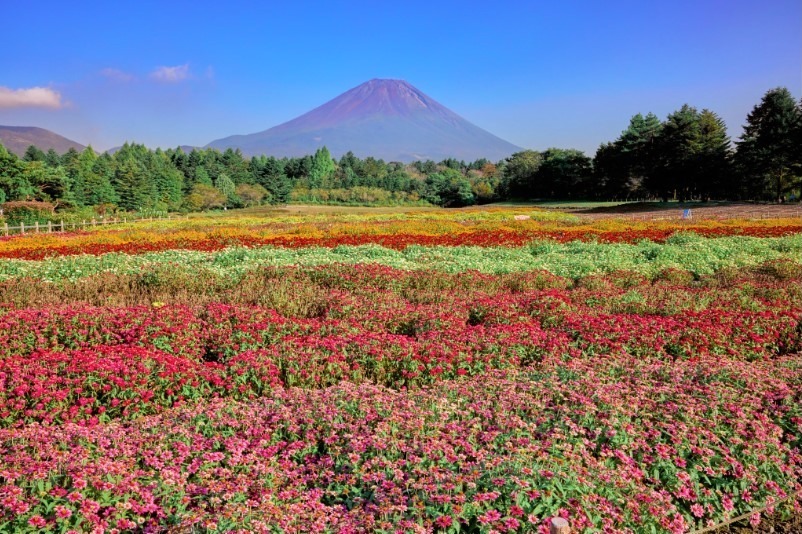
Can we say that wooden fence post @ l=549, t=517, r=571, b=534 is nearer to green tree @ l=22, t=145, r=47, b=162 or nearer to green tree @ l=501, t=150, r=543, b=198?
green tree @ l=501, t=150, r=543, b=198

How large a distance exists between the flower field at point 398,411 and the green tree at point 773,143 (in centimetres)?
4774

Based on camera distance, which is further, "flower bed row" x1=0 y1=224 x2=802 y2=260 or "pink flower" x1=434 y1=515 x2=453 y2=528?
"flower bed row" x1=0 y1=224 x2=802 y2=260

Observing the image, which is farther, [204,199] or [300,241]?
[204,199]

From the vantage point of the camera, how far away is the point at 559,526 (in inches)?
105

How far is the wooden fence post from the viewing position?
266 cm

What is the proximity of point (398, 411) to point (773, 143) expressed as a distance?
5766cm

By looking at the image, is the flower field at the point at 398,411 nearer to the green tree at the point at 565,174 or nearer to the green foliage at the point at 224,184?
the green tree at the point at 565,174

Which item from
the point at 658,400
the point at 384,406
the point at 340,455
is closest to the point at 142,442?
the point at 340,455

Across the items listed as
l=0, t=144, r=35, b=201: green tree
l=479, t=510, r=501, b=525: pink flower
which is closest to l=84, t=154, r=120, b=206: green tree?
l=0, t=144, r=35, b=201: green tree

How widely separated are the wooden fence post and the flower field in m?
0.18

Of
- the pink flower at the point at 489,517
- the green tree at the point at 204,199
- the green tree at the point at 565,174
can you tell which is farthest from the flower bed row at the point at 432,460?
the green tree at the point at 565,174

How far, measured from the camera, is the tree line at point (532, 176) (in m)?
52.7

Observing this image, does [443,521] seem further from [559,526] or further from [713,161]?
[713,161]

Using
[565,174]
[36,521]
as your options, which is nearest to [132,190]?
[565,174]
